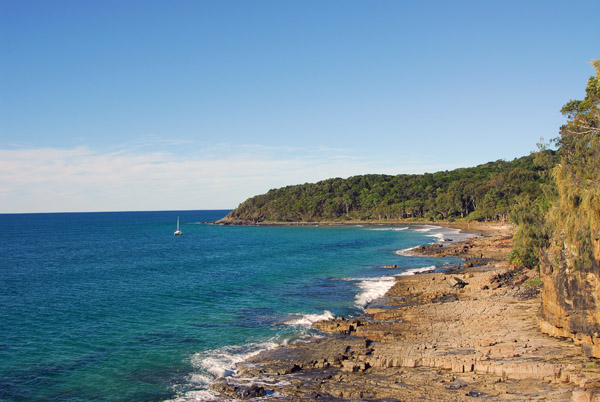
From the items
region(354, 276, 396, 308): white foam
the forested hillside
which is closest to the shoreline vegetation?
region(354, 276, 396, 308): white foam

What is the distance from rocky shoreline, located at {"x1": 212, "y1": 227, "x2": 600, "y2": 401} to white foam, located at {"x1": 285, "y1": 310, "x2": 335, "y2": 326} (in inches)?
61.7

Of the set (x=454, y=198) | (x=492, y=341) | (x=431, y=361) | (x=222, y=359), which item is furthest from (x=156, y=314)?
(x=454, y=198)

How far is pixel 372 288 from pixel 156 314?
22192mm

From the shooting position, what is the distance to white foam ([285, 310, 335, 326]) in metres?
33.3

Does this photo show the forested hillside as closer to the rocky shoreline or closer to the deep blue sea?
the deep blue sea

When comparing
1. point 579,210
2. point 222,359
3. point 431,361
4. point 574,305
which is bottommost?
point 222,359

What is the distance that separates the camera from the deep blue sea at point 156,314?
23438 millimetres

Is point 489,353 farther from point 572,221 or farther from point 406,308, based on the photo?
point 406,308

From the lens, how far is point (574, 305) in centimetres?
2284

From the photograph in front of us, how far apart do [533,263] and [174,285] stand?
39.4 metres

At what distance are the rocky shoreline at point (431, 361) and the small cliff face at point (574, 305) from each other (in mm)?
674

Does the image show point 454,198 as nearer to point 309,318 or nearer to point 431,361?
point 309,318

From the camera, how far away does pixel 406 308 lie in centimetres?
3556

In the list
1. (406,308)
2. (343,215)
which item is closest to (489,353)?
(406,308)
